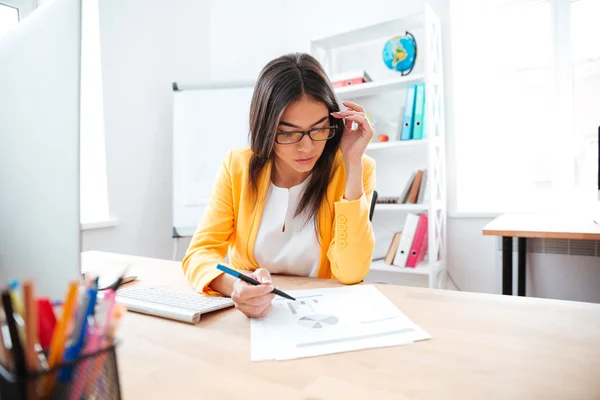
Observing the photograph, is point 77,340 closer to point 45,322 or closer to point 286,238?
point 45,322

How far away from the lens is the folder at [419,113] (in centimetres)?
231

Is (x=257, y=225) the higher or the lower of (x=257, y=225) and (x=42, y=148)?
the lower

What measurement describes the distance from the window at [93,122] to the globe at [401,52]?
1864 mm

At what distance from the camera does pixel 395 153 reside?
269 cm

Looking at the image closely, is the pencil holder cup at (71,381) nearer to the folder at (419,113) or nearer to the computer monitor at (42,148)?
the computer monitor at (42,148)

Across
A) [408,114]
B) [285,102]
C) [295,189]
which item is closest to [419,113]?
[408,114]

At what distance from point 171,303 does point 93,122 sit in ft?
7.21

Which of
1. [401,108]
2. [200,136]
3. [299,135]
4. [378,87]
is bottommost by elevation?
[299,135]

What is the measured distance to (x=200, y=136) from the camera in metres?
2.78

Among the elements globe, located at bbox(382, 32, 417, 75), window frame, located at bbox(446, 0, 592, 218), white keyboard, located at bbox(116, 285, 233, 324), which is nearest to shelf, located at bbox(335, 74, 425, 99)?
globe, located at bbox(382, 32, 417, 75)

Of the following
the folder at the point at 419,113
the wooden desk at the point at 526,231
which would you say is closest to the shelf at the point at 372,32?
the folder at the point at 419,113

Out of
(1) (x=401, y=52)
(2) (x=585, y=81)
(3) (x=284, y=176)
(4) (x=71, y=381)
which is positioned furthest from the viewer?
(1) (x=401, y=52)

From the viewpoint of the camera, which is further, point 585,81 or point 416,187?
point 416,187

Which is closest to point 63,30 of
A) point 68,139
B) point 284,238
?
point 68,139
